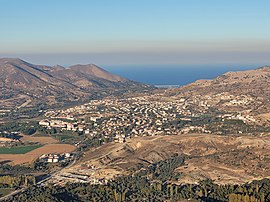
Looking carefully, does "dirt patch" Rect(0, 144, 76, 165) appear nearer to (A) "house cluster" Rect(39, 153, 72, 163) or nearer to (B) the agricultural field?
(B) the agricultural field

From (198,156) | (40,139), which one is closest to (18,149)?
(40,139)

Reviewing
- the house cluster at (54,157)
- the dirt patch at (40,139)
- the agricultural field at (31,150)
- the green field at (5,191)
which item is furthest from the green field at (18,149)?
the green field at (5,191)

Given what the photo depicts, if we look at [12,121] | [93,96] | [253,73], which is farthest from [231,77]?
[12,121]

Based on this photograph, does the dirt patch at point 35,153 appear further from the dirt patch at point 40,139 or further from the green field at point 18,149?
the dirt patch at point 40,139

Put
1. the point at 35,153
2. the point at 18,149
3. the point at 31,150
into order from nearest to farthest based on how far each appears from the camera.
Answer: the point at 35,153
the point at 31,150
the point at 18,149

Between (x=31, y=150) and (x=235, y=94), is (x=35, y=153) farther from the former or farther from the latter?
(x=235, y=94)

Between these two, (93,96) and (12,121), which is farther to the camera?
(93,96)

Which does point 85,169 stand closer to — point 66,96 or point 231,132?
point 231,132

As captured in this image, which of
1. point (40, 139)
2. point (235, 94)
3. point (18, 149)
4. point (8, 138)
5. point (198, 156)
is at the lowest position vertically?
point (40, 139)

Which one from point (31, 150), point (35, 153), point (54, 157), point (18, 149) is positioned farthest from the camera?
point (18, 149)

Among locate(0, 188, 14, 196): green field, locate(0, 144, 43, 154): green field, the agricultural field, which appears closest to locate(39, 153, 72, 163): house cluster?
the agricultural field
